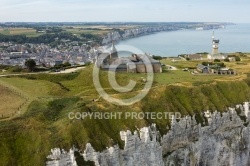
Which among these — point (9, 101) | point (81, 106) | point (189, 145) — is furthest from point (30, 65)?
point (189, 145)

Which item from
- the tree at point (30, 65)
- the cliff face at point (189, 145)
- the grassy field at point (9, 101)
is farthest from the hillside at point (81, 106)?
the tree at point (30, 65)

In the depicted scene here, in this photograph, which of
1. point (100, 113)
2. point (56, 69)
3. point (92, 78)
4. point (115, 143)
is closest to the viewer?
point (115, 143)

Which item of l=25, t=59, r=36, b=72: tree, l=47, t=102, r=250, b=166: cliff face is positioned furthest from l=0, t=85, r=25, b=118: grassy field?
l=25, t=59, r=36, b=72: tree

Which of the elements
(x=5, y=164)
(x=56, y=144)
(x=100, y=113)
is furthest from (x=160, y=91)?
(x=5, y=164)

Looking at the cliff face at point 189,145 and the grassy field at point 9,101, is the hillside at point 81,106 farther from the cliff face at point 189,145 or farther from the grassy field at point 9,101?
the cliff face at point 189,145

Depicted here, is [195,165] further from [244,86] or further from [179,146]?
[244,86]

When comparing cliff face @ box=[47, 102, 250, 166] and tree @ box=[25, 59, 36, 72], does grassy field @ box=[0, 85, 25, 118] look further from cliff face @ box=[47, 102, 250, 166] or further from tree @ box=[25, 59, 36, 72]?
tree @ box=[25, 59, 36, 72]
